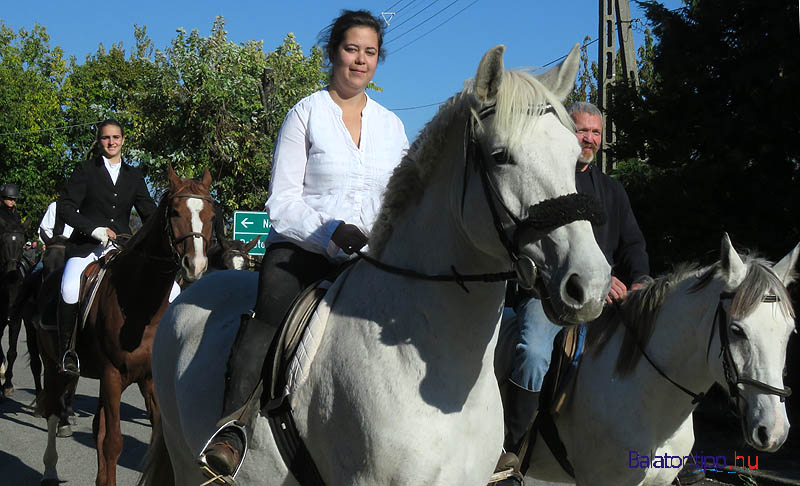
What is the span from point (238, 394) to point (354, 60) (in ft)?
5.06

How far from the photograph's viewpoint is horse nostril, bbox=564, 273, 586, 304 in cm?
228

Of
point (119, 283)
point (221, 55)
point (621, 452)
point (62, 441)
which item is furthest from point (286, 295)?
point (221, 55)

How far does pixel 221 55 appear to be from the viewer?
25203mm

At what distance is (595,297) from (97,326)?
5.77 metres

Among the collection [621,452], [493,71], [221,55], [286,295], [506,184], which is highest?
[221,55]

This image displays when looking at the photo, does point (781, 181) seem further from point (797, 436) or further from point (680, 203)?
point (797, 436)

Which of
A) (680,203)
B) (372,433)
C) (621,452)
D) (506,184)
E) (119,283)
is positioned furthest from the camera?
(680,203)

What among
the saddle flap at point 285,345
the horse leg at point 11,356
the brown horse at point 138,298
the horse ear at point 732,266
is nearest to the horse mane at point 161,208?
the brown horse at point 138,298

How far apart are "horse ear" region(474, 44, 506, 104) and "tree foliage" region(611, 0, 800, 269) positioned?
6.85m

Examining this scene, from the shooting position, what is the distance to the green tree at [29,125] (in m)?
42.4

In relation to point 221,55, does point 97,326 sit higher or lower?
lower

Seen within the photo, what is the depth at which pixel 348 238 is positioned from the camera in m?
3.24

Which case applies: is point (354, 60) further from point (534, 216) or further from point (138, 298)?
point (138, 298)

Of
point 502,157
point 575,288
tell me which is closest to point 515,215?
point 502,157
